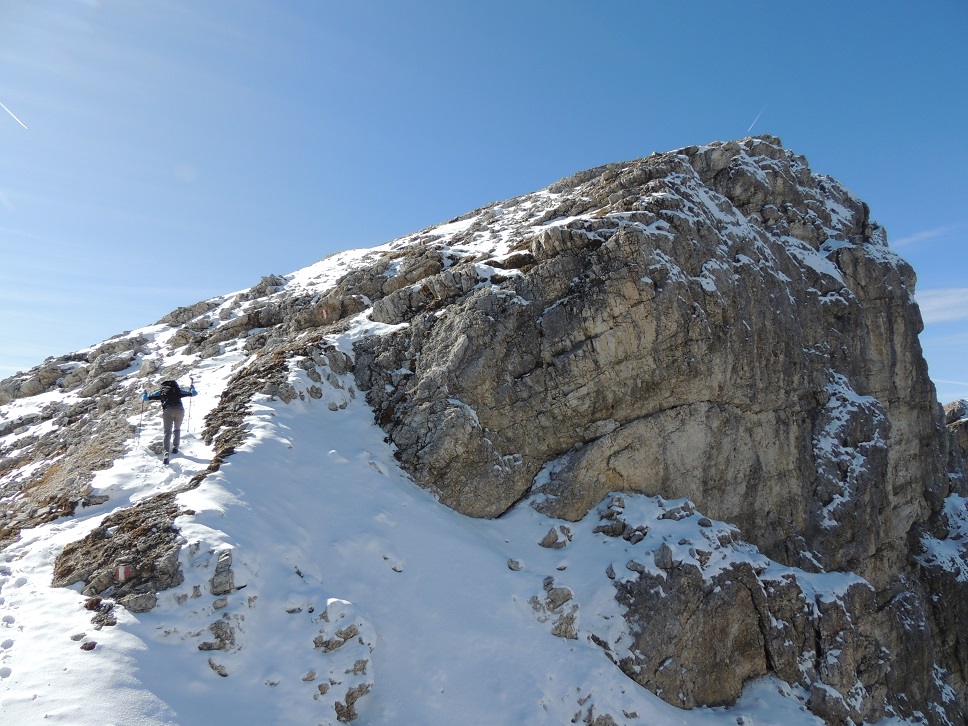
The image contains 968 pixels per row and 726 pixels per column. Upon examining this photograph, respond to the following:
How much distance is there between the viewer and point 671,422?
18516 millimetres

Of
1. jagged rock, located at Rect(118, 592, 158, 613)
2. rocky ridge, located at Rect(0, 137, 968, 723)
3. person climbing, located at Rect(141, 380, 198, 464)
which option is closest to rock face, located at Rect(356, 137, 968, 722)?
rocky ridge, located at Rect(0, 137, 968, 723)

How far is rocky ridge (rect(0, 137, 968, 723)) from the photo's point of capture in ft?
47.8

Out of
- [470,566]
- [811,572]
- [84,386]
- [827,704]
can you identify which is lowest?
[827,704]

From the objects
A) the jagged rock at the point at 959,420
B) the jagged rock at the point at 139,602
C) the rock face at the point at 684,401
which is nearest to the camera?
the jagged rock at the point at 139,602

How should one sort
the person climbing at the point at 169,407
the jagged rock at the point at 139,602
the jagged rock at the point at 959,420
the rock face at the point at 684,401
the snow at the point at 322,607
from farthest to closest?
the jagged rock at the point at 959,420
the rock face at the point at 684,401
the person climbing at the point at 169,407
the jagged rock at the point at 139,602
the snow at the point at 322,607

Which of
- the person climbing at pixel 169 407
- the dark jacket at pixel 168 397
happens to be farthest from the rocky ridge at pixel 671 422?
the dark jacket at pixel 168 397

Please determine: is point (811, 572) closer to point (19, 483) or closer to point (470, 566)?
point (470, 566)

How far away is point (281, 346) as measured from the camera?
21.9 meters

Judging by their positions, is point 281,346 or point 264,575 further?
point 281,346

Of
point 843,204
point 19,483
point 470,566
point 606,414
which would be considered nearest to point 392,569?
point 470,566

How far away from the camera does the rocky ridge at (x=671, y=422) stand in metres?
14.6

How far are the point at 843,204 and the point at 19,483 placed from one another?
126ft

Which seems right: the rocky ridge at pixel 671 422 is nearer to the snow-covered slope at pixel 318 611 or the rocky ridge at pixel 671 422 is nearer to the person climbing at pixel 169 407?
the snow-covered slope at pixel 318 611

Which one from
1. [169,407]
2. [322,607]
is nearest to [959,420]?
[322,607]
